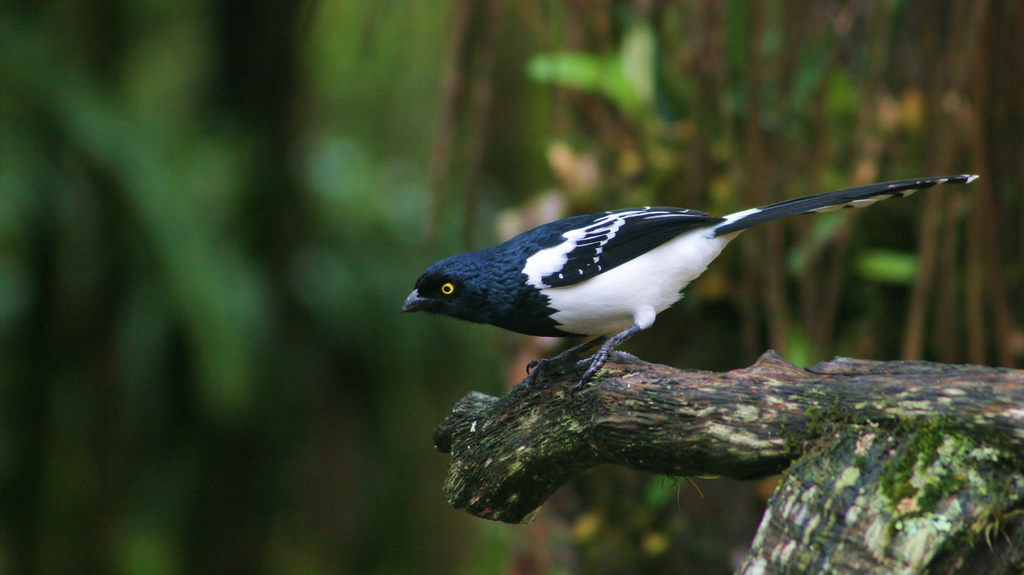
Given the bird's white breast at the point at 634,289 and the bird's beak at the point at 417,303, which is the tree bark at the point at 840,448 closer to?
the bird's white breast at the point at 634,289

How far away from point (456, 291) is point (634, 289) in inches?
21.3

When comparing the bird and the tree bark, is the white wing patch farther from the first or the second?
the tree bark

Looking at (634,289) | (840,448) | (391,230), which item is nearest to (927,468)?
(840,448)

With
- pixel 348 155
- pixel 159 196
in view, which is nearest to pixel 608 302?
pixel 159 196

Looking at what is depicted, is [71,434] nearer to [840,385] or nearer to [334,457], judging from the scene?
[334,457]

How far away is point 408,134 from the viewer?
8953 mm

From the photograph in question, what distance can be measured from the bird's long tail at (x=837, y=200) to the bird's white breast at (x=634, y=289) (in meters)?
0.10

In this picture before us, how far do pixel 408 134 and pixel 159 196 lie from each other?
142 inches

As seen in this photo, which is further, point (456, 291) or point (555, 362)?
point (456, 291)

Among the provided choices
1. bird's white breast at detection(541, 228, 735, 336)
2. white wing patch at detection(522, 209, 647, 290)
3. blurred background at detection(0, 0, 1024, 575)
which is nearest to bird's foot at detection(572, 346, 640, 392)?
bird's white breast at detection(541, 228, 735, 336)

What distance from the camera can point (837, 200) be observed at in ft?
7.23

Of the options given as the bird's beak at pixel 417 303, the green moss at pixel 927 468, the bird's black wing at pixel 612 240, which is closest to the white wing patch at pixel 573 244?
the bird's black wing at pixel 612 240

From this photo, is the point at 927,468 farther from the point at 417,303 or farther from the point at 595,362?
the point at 417,303

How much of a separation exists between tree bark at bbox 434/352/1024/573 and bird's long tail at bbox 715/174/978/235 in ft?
1.53
